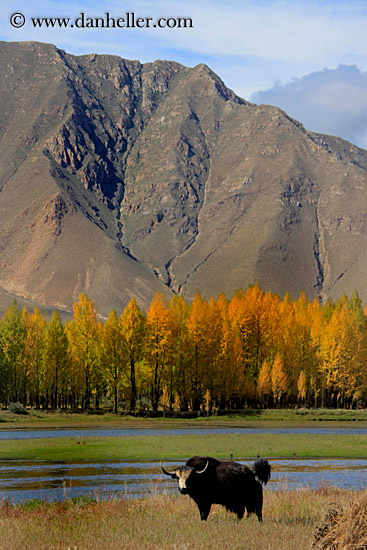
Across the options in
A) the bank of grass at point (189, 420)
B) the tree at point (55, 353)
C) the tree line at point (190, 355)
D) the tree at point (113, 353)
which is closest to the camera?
the bank of grass at point (189, 420)

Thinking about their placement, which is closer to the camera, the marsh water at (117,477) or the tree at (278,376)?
the marsh water at (117,477)

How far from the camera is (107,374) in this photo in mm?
85125

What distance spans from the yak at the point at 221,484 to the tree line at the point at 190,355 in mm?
59923

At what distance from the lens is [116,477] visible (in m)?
31.5

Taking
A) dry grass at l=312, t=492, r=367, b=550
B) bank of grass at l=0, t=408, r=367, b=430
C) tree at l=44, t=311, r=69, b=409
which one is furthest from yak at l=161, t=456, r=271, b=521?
tree at l=44, t=311, r=69, b=409

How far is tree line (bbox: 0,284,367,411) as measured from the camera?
83375 mm

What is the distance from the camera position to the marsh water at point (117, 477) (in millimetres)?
26484

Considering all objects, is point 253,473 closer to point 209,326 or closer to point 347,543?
point 347,543

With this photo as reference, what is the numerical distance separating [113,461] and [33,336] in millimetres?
53228

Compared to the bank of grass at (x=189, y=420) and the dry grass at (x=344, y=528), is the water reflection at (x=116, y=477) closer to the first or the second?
the dry grass at (x=344, y=528)

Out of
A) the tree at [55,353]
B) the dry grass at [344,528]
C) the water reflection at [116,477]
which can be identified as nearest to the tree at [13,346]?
the tree at [55,353]

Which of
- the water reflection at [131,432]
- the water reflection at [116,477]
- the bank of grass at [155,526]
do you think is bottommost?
the water reflection at [116,477]

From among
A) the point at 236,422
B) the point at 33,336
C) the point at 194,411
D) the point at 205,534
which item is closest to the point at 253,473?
the point at 205,534

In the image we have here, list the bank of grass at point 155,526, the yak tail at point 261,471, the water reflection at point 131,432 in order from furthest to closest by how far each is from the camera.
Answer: the water reflection at point 131,432, the yak tail at point 261,471, the bank of grass at point 155,526
